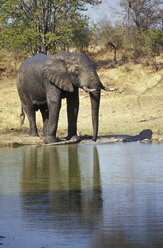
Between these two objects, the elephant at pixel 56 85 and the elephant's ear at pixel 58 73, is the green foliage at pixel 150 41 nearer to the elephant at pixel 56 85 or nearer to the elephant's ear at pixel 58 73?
the elephant at pixel 56 85

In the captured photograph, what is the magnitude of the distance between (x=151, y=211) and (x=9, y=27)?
19.5 metres

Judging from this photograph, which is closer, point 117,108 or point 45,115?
point 45,115

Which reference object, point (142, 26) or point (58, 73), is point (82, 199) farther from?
point (142, 26)

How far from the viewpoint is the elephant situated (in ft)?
42.0

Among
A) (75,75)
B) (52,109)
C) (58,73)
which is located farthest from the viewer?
(52,109)

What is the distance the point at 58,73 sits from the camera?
13.3m

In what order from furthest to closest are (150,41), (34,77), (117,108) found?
(150,41) → (117,108) → (34,77)

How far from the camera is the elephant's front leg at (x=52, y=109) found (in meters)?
13.4

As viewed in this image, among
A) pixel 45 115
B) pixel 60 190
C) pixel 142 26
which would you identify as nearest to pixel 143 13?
pixel 142 26

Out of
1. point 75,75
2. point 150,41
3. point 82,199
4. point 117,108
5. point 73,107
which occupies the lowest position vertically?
point 117,108

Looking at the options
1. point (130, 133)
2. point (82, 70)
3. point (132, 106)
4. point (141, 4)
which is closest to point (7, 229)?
point (82, 70)

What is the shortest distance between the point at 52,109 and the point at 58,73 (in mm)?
876

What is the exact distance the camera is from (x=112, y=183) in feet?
27.8

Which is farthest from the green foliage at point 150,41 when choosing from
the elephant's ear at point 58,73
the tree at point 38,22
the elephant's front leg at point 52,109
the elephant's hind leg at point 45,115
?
the elephant's front leg at point 52,109
